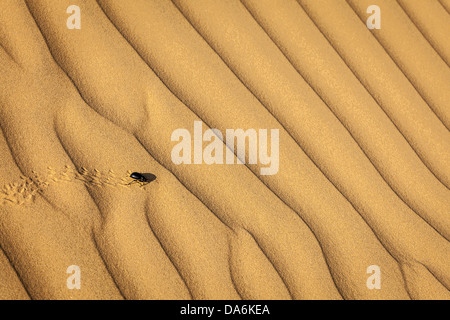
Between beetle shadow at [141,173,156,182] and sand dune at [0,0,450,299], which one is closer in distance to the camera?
sand dune at [0,0,450,299]

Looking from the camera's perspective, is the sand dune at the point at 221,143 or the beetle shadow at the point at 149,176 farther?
the beetle shadow at the point at 149,176

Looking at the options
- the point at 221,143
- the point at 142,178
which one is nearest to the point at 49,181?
the point at 142,178

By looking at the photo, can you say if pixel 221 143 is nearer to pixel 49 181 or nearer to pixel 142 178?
pixel 142 178

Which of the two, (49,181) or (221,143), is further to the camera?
(221,143)

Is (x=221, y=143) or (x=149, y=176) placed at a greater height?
(x=221, y=143)
